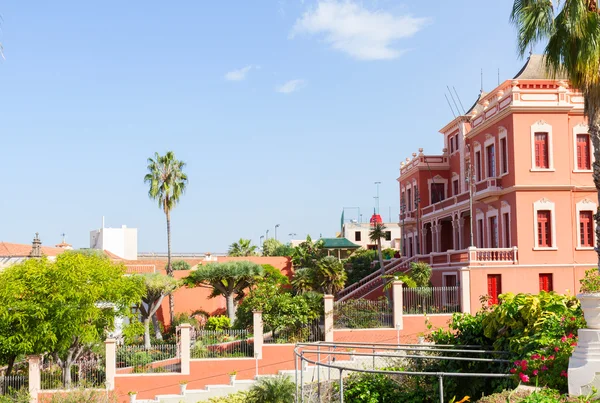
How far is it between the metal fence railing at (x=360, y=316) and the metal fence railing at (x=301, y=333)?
66 centimetres

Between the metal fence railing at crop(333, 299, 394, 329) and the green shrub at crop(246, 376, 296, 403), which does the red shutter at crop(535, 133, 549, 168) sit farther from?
the green shrub at crop(246, 376, 296, 403)

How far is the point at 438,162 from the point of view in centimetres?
4000

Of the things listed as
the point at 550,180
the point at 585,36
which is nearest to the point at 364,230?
the point at 550,180

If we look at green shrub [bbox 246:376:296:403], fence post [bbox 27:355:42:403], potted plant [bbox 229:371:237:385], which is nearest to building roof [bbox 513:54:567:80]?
potted plant [bbox 229:371:237:385]

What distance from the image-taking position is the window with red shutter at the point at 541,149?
2829 centimetres

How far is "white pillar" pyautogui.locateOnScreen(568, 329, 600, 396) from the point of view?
26.5ft

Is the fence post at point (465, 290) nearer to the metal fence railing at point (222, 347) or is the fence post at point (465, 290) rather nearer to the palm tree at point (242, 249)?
the metal fence railing at point (222, 347)

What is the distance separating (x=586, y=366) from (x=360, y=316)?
1899 centimetres

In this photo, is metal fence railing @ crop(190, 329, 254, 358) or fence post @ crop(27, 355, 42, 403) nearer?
fence post @ crop(27, 355, 42, 403)

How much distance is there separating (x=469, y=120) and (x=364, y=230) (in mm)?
43186

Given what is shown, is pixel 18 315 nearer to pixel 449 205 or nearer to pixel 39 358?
pixel 39 358

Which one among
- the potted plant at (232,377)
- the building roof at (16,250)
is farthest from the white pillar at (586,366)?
the building roof at (16,250)

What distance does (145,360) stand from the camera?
81.9ft

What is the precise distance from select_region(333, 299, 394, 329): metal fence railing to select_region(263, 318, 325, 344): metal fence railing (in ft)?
2.17
